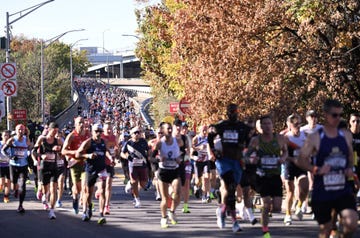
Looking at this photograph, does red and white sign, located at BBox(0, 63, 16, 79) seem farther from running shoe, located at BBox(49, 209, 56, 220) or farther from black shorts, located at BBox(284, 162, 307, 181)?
black shorts, located at BBox(284, 162, 307, 181)

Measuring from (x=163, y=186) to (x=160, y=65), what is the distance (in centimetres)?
3349

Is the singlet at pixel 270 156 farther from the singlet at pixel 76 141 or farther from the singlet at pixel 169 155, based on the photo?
the singlet at pixel 76 141

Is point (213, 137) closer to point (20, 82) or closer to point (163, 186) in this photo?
point (163, 186)

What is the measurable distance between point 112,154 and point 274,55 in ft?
19.7

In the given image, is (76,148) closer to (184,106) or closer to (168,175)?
(168,175)

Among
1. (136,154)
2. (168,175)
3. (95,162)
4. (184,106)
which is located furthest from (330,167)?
(184,106)

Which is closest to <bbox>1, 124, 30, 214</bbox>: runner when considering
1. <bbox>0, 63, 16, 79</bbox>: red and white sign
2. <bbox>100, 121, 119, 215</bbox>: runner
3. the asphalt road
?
the asphalt road

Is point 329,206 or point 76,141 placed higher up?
point 76,141

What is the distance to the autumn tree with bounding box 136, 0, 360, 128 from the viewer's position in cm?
2208

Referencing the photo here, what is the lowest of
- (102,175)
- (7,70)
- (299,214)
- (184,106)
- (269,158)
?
(299,214)

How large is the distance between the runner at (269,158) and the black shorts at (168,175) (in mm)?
2179

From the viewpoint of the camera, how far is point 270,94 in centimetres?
2200

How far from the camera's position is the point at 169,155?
48.5ft

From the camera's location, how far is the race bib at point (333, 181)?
9.23m
